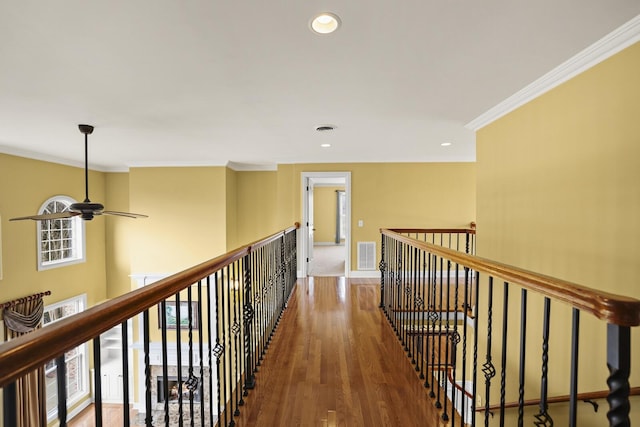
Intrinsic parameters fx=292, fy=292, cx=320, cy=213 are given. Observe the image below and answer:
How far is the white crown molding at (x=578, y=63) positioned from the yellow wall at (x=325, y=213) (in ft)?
27.4

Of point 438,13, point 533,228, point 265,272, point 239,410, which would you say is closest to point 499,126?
point 533,228

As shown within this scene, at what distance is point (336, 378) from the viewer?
7.28 feet

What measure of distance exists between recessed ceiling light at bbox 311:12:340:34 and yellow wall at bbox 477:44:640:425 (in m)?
1.74

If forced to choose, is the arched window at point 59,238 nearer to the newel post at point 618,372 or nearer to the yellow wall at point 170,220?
the yellow wall at point 170,220

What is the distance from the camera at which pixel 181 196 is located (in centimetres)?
590

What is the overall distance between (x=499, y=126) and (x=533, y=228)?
44.4 inches

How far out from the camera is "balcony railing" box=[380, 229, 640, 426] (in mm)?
→ 777

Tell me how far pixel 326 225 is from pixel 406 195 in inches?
231

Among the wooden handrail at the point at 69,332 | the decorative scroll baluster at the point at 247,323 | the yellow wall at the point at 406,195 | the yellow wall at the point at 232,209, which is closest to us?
the wooden handrail at the point at 69,332

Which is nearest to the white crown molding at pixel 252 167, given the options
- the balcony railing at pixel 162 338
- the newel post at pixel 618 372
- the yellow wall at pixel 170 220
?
the yellow wall at pixel 170 220

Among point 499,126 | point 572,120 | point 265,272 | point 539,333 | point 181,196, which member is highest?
point 499,126

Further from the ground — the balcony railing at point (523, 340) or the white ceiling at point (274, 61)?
the white ceiling at point (274, 61)

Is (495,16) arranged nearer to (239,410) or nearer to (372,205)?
(239,410)

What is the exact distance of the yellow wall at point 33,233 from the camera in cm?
458
